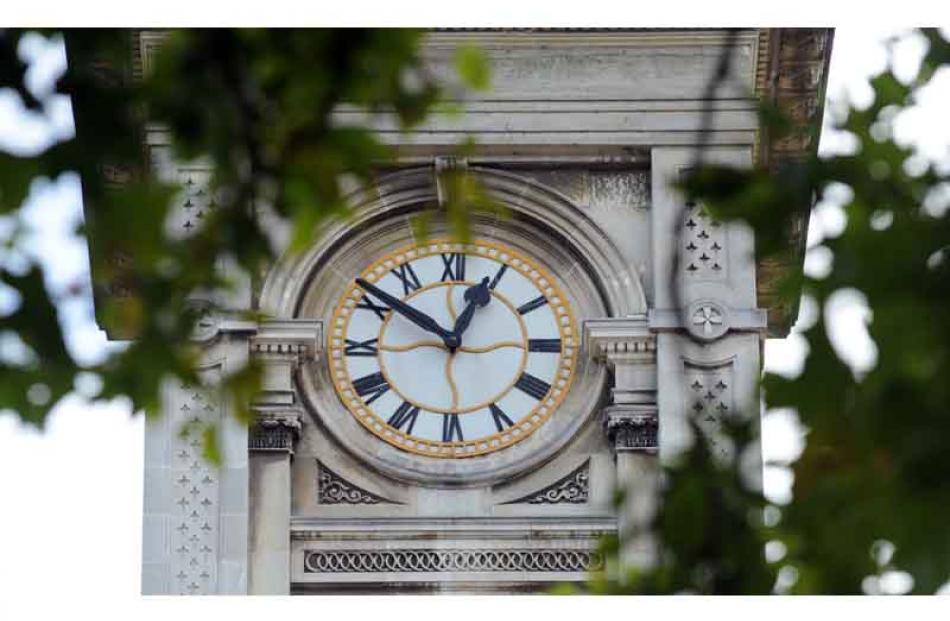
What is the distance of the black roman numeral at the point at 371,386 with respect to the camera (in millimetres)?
29078

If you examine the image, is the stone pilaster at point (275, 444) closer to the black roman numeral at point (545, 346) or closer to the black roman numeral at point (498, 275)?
the black roman numeral at point (498, 275)

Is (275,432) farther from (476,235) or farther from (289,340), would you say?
(476,235)

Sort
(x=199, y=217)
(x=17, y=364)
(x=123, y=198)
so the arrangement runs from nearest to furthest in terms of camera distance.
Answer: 1. (x=123, y=198)
2. (x=17, y=364)
3. (x=199, y=217)

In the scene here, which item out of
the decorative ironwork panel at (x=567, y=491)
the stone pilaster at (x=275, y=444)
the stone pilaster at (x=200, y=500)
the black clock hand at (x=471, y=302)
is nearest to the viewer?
the stone pilaster at (x=200, y=500)

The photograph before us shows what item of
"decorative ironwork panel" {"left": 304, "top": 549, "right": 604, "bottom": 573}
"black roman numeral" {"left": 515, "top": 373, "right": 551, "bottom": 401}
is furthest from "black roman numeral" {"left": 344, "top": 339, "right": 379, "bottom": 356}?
"decorative ironwork panel" {"left": 304, "top": 549, "right": 604, "bottom": 573}

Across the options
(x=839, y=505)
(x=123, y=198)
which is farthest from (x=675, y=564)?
(x=123, y=198)

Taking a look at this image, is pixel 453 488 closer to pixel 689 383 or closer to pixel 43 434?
pixel 689 383

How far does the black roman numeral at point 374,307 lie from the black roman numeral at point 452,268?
54 centimetres

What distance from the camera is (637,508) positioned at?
28578 millimetres

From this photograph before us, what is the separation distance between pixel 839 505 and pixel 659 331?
60.3 ft

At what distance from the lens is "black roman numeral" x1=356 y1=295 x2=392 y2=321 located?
29281 mm

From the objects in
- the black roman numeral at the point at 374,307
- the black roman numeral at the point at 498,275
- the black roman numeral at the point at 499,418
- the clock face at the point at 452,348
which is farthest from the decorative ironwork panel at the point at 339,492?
the black roman numeral at the point at 498,275

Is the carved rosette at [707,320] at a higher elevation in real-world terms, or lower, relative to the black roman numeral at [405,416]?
higher

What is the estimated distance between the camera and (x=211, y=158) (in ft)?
35.0
